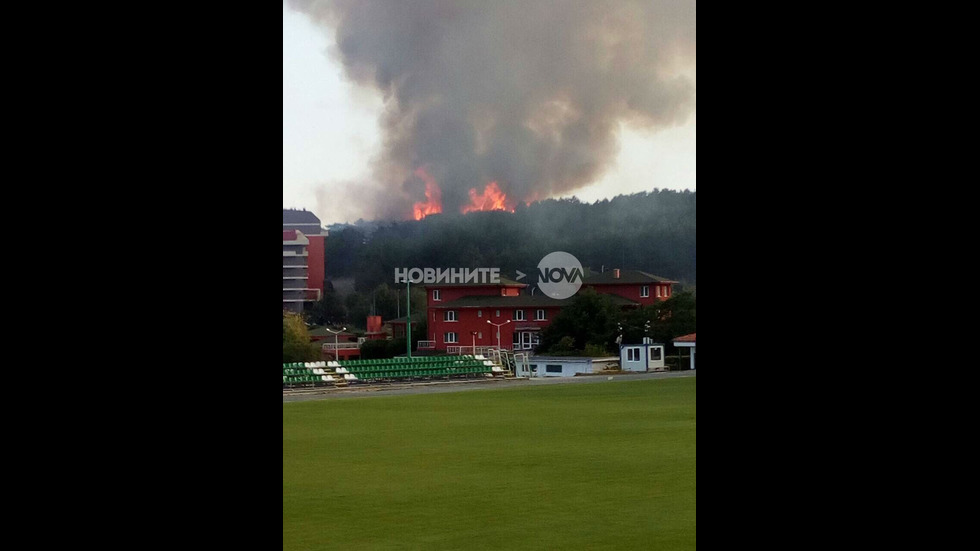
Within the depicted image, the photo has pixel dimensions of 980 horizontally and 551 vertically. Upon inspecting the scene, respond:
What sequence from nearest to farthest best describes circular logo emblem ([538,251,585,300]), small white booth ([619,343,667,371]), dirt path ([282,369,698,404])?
dirt path ([282,369,698,404]), small white booth ([619,343,667,371]), circular logo emblem ([538,251,585,300])

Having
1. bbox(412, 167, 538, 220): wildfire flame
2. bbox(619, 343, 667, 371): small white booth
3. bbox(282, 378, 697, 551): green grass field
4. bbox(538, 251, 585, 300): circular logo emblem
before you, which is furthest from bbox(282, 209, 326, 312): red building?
bbox(282, 378, 697, 551): green grass field

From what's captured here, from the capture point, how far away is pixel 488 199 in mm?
17109

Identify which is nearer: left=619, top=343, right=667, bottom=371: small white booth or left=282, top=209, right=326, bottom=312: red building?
left=282, top=209, right=326, bottom=312: red building

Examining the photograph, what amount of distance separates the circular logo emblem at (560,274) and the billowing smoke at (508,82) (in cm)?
112

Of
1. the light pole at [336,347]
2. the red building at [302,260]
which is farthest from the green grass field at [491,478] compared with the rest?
the light pole at [336,347]

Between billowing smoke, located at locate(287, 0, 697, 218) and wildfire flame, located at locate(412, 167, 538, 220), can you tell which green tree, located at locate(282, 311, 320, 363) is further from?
wildfire flame, located at locate(412, 167, 538, 220)

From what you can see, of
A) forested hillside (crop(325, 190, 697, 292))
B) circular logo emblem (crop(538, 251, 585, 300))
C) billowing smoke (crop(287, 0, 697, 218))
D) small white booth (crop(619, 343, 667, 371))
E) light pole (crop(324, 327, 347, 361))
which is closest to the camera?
billowing smoke (crop(287, 0, 697, 218))

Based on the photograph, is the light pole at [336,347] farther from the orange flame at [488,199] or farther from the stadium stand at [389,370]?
the orange flame at [488,199]

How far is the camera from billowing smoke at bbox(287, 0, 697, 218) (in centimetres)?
1661

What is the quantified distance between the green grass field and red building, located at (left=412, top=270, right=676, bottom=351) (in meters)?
7.11

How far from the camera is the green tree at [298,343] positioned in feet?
54.1
